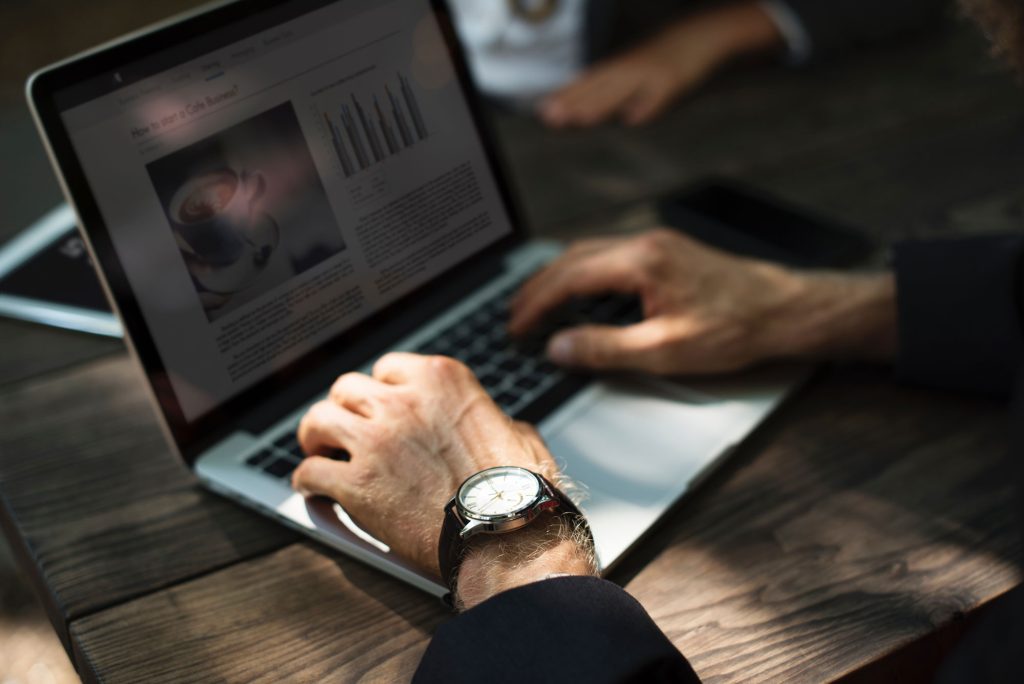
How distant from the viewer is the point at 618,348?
1.00 metres

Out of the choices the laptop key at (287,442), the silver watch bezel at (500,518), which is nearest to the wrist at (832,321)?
the silver watch bezel at (500,518)

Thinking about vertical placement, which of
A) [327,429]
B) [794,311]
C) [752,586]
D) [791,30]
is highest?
[791,30]

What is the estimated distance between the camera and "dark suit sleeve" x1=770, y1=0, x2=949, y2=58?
5.44 ft

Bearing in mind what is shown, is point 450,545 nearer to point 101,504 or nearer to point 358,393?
point 358,393

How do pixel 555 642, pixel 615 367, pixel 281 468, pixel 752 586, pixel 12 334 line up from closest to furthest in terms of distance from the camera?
pixel 555 642
pixel 752 586
pixel 281 468
pixel 615 367
pixel 12 334

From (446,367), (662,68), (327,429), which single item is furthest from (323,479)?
(662,68)

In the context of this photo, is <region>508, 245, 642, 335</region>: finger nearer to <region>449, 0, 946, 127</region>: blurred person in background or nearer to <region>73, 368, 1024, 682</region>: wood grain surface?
<region>73, 368, 1024, 682</region>: wood grain surface

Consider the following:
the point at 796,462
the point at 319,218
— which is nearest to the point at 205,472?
the point at 319,218

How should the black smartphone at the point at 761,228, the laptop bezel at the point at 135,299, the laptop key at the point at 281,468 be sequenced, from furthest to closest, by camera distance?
the black smartphone at the point at 761,228
the laptop key at the point at 281,468
the laptop bezel at the point at 135,299

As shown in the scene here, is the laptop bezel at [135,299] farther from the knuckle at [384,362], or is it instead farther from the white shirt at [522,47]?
the white shirt at [522,47]

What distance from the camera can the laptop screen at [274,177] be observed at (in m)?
0.83

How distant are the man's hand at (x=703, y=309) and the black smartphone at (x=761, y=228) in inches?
4.1

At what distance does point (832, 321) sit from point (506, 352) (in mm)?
339

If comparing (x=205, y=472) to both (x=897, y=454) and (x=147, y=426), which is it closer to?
(x=147, y=426)
